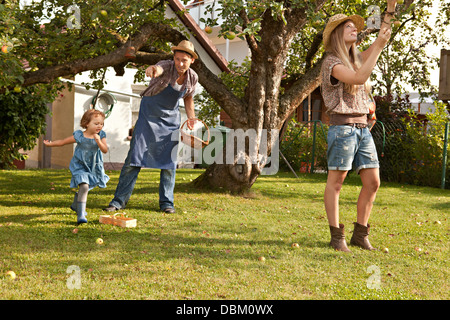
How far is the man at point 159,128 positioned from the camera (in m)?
5.62

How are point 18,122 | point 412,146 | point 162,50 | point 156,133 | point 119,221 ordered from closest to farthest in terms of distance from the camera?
point 119,221 → point 156,133 → point 162,50 → point 18,122 → point 412,146

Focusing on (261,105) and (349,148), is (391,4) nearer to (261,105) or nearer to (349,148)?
(349,148)

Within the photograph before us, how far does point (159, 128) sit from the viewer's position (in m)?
5.70

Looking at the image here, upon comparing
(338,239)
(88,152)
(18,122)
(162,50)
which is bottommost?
(338,239)

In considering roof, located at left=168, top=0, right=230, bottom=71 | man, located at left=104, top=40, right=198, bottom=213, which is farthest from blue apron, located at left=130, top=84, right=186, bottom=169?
roof, located at left=168, top=0, right=230, bottom=71

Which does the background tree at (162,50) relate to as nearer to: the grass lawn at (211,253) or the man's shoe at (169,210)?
the grass lawn at (211,253)

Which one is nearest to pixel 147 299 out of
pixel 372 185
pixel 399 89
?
pixel 372 185

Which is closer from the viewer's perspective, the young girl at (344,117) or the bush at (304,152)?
the young girl at (344,117)

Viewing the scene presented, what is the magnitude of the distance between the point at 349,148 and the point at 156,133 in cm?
252

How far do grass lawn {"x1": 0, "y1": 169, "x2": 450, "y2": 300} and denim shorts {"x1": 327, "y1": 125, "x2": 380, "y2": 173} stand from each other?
0.76 meters

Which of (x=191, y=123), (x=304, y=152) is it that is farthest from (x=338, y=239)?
(x=304, y=152)

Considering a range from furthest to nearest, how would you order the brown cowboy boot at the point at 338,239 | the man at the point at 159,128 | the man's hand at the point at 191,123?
the man at the point at 159,128
the man's hand at the point at 191,123
the brown cowboy boot at the point at 338,239

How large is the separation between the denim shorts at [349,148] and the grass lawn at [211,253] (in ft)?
2.50

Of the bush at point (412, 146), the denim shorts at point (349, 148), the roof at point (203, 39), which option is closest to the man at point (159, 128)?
the denim shorts at point (349, 148)
